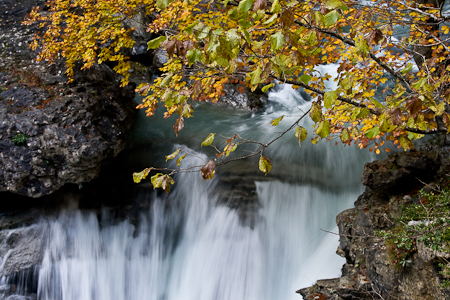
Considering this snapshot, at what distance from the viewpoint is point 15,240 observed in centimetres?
572

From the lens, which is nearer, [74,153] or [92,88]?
[74,153]

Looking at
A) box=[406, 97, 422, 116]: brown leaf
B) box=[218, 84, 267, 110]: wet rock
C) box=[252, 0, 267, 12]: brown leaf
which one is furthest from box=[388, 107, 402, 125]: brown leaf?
box=[218, 84, 267, 110]: wet rock

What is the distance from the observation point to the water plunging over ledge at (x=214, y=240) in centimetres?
560

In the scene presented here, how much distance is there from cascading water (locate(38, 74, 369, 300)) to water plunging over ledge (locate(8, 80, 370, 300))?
0.8 inches

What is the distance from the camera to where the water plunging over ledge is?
5598 millimetres

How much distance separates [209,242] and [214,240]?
0.12 metres

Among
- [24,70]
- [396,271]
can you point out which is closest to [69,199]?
[24,70]

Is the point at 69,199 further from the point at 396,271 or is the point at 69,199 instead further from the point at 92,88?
the point at 396,271

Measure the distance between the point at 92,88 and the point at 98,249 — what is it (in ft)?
11.5

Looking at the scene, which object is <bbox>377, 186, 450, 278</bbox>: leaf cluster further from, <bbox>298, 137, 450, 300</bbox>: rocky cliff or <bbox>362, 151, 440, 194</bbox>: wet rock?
<bbox>362, 151, 440, 194</bbox>: wet rock

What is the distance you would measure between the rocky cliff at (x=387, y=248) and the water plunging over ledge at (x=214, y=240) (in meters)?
0.94

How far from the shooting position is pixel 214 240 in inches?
237

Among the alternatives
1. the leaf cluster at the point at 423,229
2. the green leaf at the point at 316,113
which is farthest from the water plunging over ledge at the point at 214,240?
the green leaf at the point at 316,113

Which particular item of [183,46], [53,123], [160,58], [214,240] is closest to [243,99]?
[160,58]
